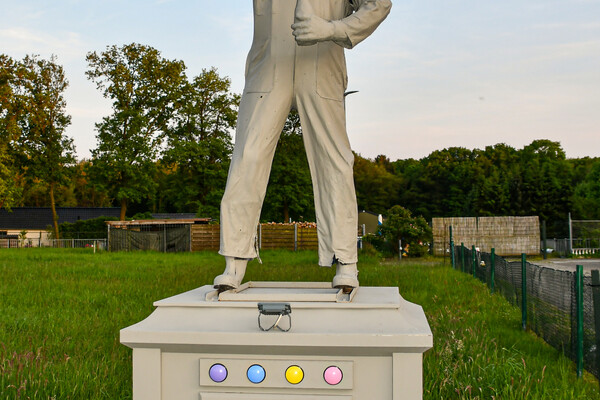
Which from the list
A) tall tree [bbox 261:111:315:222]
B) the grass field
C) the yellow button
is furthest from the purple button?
tall tree [bbox 261:111:315:222]

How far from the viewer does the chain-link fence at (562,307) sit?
541 cm

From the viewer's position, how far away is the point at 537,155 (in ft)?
247

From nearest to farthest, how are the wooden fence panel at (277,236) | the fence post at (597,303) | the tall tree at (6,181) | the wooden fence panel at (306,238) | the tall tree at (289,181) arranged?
the fence post at (597,303), the wooden fence panel at (306,238), the wooden fence panel at (277,236), the tall tree at (6,181), the tall tree at (289,181)

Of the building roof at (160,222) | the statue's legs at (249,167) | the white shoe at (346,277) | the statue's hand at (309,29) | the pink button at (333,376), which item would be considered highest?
the statue's hand at (309,29)

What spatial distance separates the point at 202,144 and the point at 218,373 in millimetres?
37785

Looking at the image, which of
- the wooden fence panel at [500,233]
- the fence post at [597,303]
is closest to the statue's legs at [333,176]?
the fence post at [597,303]

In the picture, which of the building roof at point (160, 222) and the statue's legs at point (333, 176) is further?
the building roof at point (160, 222)

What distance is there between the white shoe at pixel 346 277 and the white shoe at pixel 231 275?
0.53m

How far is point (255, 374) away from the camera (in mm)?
2830

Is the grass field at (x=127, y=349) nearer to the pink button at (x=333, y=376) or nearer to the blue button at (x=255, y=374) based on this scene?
the pink button at (x=333, y=376)

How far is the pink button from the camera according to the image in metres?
2.80

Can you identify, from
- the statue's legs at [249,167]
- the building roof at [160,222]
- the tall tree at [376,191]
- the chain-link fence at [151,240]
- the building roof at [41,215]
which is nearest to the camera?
the statue's legs at [249,167]

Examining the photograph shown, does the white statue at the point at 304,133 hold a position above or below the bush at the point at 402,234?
A: above

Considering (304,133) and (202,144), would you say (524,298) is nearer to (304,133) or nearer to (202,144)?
(304,133)
